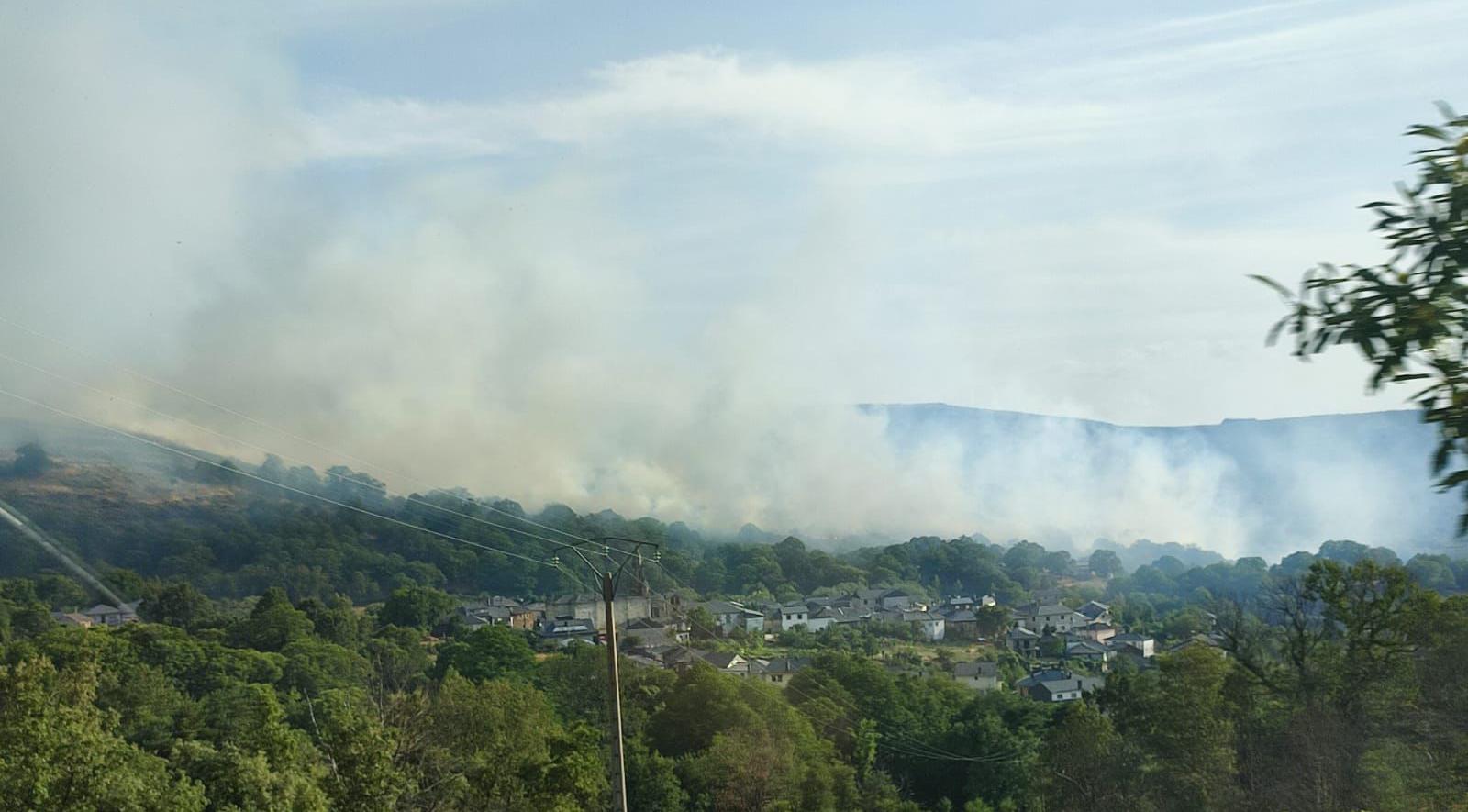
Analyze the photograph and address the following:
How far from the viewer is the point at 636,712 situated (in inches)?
1497

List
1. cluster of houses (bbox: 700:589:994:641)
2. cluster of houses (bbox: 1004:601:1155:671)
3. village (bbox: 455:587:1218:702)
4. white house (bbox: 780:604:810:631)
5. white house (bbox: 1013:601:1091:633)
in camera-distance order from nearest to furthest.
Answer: village (bbox: 455:587:1218:702), cluster of houses (bbox: 1004:601:1155:671), cluster of houses (bbox: 700:589:994:641), white house (bbox: 780:604:810:631), white house (bbox: 1013:601:1091:633)

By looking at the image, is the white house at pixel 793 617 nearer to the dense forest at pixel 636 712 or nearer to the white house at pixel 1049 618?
the dense forest at pixel 636 712

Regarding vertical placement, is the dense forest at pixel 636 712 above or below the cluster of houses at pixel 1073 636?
Answer: above

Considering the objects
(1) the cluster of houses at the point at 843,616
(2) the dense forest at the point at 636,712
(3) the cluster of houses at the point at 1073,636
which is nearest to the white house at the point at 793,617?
(1) the cluster of houses at the point at 843,616

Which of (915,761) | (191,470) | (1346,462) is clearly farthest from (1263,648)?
(1346,462)

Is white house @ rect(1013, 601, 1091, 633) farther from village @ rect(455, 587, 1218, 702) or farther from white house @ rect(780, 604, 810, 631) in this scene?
white house @ rect(780, 604, 810, 631)

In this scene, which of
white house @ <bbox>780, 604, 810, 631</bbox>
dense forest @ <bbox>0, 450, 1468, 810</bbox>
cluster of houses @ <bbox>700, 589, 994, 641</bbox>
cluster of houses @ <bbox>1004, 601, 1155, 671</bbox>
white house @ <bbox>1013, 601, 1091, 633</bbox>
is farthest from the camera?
white house @ <bbox>1013, 601, 1091, 633</bbox>

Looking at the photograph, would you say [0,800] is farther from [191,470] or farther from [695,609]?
[191,470]

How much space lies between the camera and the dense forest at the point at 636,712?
2052 cm

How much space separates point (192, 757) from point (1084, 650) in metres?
51.6

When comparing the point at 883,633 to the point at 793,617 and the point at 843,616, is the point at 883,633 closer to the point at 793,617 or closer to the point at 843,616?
the point at 843,616

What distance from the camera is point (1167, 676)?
1293 inches

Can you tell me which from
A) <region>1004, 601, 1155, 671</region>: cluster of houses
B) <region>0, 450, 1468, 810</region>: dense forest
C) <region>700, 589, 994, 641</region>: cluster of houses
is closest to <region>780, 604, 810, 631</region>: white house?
<region>700, 589, 994, 641</region>: cluster of houses

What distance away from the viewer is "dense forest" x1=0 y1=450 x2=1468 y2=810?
20.5 metres
